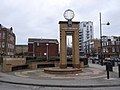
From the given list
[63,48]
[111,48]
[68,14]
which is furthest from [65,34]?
[111,48]

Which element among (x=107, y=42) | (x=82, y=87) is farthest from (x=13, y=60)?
(x=107, y=42)

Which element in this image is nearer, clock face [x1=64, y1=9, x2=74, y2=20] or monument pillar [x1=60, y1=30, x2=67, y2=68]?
clock face [x1=64, y1=9, x2=74, y2=20]

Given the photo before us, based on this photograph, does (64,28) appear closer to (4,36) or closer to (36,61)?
(36,61)

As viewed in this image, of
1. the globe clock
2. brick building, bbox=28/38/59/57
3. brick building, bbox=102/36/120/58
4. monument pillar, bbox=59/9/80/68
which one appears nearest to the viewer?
the globe clock

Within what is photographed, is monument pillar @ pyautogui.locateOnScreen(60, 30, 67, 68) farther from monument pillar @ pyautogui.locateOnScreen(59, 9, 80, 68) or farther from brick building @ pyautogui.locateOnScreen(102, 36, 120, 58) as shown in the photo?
brick building @ pyautogui.locateOnScreen(102, 36, 120, 58)

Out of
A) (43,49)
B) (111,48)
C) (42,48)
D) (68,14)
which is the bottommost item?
(43,49)

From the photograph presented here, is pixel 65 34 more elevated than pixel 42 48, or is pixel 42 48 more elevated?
pixel 65 34

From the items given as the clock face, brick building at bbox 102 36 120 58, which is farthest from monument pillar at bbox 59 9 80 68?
brick building at bbox 102 36 120 58

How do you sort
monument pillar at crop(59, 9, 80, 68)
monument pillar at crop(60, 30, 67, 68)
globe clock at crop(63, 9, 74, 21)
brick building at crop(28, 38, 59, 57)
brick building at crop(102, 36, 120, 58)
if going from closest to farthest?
globe clock at crop(63, 9, 74, 21) → monument pillar at crop(59, 9, 80, 68) → monument pillar at crop(60, 30, 67, 68) → brick building at crop(28, 38, 59, 57) → brick building at crop(102, 36, 120, 58)

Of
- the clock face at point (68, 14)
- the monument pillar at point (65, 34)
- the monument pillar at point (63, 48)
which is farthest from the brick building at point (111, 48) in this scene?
the clock face at point (68, 14)

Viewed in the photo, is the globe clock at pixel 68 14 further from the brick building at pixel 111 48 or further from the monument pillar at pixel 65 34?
the brick building at pixel 111 48

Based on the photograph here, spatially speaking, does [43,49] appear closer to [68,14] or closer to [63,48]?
[63,48]

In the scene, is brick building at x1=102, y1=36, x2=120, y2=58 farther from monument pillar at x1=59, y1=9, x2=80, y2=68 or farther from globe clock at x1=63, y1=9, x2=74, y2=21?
globe clock at x1=63, y1=9, x2=74, y2=21

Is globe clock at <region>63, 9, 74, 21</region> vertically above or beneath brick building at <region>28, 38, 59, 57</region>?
above
